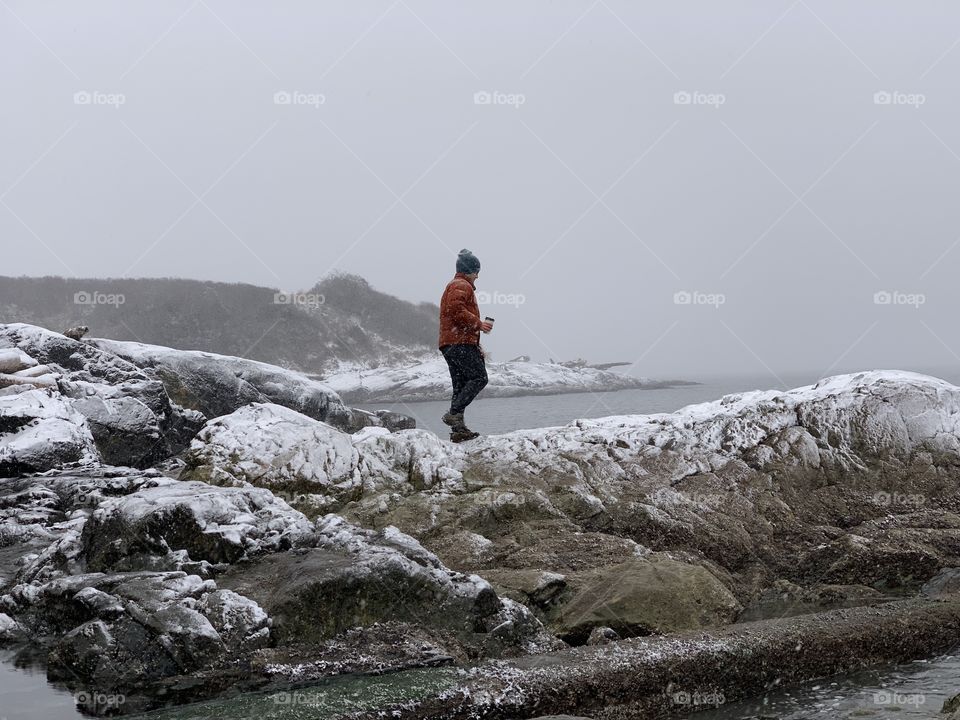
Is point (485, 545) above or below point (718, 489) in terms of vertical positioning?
below

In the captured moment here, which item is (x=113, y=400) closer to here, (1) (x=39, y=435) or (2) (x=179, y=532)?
(1) (x=39, y=435)

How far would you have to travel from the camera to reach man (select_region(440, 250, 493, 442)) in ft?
46.2

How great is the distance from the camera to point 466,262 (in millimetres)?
14594

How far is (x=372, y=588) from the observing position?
7617 mm

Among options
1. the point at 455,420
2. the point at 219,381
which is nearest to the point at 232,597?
the point at 455,420

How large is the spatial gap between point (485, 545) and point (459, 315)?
16.9 feet

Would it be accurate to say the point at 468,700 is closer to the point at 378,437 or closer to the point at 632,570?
the point at 632,570

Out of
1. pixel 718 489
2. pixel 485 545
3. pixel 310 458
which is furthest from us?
pixel 310 458
